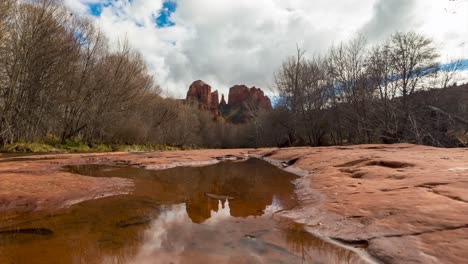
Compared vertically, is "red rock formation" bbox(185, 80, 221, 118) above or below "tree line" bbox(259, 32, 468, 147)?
above

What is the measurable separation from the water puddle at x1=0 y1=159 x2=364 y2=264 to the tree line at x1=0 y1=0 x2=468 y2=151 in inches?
502

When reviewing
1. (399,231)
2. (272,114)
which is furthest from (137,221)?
(272,114)

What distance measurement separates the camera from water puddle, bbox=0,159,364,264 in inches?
95.7

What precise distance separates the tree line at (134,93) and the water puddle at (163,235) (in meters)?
12.8

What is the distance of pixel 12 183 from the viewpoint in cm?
525

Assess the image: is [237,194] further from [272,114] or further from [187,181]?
[272,114]

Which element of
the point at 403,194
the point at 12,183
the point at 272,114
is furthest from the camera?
the point at 272,114

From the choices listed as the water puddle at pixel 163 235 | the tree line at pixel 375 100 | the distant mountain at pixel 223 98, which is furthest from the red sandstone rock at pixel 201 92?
the water puddle at pixel 163 235

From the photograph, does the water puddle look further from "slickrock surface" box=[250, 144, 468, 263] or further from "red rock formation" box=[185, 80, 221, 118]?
"red rock formation" box=[185, 80, 221, 118]

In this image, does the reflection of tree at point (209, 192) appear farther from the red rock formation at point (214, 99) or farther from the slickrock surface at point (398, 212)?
the red rock formation at point (214, 99)

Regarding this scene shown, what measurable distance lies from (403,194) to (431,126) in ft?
57.5

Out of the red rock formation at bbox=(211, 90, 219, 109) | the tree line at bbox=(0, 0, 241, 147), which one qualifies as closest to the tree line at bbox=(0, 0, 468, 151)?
the tree line at bbox=(0, 0, 241, 147)

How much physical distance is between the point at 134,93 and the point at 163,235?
26.8 metres

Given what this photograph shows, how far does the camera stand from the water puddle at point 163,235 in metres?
2.43
